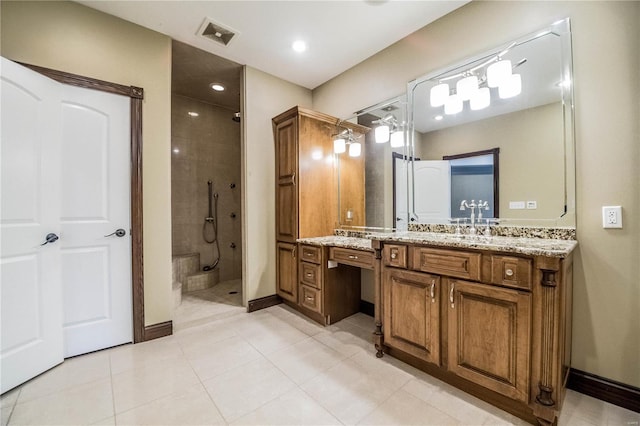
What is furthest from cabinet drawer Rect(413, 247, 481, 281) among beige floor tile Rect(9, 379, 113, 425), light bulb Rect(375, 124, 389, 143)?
beige floor tile Rect(9, 379, 113, 425)

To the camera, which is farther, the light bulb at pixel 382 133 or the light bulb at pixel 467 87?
the light bulb at pixel 382 133

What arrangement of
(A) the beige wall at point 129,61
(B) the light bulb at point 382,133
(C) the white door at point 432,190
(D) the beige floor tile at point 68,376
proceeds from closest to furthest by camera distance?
1. (D) the beige floor tile at point 68,376
2. (A) the beige wall at point 129,61
3. (C) the white door at point 432,190
4. (B) the light bulb at point 382,133

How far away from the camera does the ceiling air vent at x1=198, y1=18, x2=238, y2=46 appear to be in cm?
231

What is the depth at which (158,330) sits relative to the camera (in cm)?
233

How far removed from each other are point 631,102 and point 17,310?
3.89m

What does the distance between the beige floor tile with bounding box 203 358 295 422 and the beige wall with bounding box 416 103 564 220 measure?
1956mm

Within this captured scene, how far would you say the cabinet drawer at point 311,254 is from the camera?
2.58m

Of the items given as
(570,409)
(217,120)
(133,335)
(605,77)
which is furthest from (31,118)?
(570,409)

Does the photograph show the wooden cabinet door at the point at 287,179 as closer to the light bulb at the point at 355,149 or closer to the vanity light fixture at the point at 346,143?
the vanity light fixture at the point at 346,143

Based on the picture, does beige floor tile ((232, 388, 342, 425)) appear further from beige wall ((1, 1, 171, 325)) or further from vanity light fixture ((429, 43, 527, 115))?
vanity light fixture ((429, 43, 527, 115))

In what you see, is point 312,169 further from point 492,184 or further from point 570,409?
point 570,409

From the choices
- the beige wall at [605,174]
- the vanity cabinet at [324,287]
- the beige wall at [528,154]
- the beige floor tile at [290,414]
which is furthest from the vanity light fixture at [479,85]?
→ the beige floor tile at [290,414]

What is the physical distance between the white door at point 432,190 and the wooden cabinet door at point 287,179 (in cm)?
124

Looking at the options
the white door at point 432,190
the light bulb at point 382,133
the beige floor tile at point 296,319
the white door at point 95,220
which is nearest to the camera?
the white door at point 95,220
